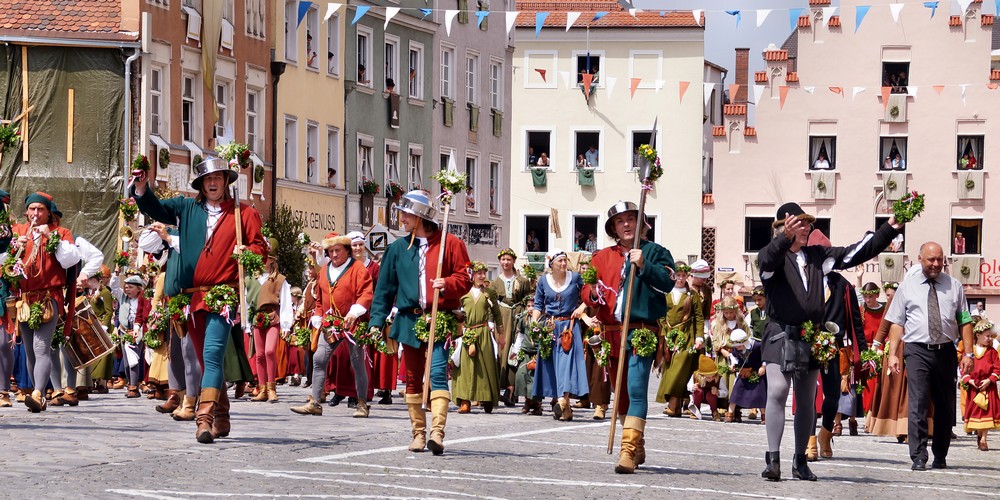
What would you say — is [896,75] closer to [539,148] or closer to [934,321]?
Result: [539,148]

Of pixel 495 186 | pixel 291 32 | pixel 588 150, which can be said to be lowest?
→ pixel 495 186

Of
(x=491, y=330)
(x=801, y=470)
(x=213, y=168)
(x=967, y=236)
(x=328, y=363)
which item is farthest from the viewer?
(x=967, y=236)

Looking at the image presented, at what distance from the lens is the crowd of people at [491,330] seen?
41.4 ft

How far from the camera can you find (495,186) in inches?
2291

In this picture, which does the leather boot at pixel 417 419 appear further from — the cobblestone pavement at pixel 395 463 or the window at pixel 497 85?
the window at pixel 497 85

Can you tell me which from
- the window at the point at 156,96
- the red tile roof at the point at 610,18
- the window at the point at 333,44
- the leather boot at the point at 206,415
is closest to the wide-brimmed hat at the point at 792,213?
the leather boot at the point at 206,415

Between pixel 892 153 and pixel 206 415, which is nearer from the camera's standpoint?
pixel 206 415

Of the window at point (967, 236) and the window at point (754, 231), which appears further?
the window at point (754, 231)

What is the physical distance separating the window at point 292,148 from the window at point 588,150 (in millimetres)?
23444

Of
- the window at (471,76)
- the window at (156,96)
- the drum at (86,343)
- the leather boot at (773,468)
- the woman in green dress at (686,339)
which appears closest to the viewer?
the leather boot at (773,468)

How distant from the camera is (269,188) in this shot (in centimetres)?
4300

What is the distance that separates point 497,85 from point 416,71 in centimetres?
668

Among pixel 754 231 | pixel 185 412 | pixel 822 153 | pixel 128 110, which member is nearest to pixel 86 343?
pixel 185 412

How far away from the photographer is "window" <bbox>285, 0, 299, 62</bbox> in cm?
4394
